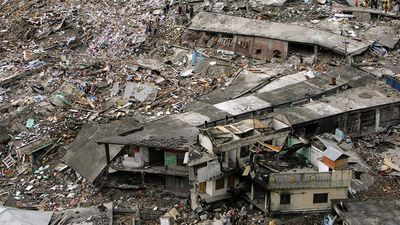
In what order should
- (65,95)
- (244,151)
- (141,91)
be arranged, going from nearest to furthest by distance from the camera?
1. (244,151)
2. (141,91)
3. (65,95)

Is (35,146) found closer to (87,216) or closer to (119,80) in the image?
(87,216)

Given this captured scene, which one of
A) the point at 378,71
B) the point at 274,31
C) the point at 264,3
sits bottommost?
the point at 378,71

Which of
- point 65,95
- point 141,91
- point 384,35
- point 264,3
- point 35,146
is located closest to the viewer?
point 35,146

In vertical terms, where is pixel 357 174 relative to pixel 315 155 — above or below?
below

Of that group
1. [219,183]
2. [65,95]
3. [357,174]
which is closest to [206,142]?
[219,183]

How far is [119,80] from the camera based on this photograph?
22.5 metres

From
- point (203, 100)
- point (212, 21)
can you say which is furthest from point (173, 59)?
point (203, 100)

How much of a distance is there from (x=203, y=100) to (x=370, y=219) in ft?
27.1

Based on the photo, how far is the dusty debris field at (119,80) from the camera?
53.2 feet

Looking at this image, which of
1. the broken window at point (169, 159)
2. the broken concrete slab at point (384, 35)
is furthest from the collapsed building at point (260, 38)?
the broken window at point (169, 159)

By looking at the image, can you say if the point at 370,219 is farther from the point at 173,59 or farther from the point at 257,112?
the point at 173,59

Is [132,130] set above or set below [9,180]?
above

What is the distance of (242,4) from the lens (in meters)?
26.9

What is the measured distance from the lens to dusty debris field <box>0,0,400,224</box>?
16219 mm
